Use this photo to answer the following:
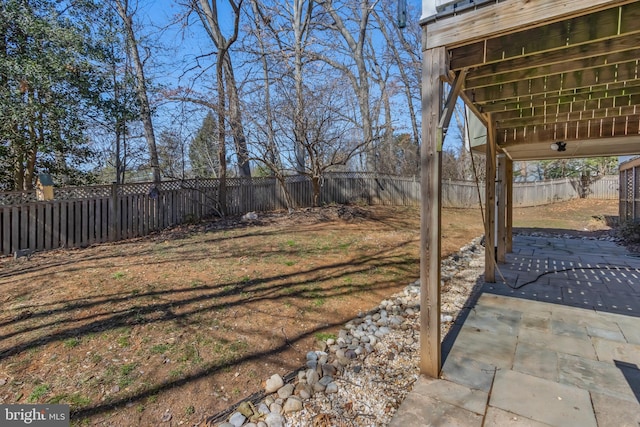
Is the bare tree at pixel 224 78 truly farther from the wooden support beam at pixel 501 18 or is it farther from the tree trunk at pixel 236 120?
the wooden support beam at pixel 501 18

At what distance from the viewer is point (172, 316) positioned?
277 centimetres

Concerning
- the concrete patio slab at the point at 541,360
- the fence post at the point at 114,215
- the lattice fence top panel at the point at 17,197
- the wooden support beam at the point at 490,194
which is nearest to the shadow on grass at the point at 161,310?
the concrete patio slab at the point at 541,360

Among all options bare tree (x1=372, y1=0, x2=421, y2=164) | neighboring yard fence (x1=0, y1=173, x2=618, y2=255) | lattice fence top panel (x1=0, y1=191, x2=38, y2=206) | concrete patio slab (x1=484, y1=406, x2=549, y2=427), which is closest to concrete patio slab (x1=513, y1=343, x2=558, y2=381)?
concrete patio slab (x1=484, y1=406, x2=549, y2=427)

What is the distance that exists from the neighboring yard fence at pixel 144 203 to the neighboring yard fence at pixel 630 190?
621cm

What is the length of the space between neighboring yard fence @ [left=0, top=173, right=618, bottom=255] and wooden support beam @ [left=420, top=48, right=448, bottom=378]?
5.80 metres

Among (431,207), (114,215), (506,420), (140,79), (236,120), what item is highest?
(140,79)

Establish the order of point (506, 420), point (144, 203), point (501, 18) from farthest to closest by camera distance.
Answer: point (144, 203), point (501, 18), point (506, 420)

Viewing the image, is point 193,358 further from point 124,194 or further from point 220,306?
point 124,194

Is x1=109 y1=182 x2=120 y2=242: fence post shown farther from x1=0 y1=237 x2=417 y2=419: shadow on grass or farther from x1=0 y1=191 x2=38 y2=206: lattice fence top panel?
x1=0 y1=237 x2=417 y2=419: shadow on grass

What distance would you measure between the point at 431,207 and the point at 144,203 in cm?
626

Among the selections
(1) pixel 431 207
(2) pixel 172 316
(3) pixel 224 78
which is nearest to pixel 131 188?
(3) pixel 224 78

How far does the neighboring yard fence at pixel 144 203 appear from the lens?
4.92 meters

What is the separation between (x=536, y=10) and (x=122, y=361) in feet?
10.7

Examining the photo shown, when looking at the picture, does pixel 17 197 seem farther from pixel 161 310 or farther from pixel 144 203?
pixel 161 310
